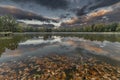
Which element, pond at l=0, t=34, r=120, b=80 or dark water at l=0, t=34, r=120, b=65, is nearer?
pond at l=0, t=34, r=120, b=80

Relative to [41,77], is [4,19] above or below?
above

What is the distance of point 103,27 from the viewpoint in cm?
18825

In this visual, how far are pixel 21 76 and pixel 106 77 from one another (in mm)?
6579

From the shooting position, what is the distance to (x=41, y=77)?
10867mm

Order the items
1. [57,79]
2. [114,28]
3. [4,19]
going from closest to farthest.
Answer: [57,79]
[4,19]
[114,28]

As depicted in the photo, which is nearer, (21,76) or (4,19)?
(21,76)

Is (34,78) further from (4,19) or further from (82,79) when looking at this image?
(4,19)

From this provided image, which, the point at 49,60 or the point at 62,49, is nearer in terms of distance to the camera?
the point at 49,60

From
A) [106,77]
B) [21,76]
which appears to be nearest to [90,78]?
[106,77]

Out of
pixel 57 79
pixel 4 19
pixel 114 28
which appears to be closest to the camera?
pixel 57 79

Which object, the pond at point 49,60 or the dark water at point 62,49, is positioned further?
the dark water at point 62,49

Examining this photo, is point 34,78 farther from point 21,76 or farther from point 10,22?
point 10,22

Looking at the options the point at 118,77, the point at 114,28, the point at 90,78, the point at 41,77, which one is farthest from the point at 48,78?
the point at 114,28

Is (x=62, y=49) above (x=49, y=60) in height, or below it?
below
